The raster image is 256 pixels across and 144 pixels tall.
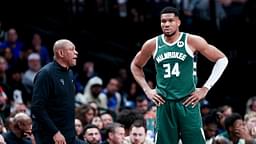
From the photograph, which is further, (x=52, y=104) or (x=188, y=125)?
(x=52, y=104)

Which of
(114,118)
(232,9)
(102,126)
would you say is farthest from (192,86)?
(232,9)

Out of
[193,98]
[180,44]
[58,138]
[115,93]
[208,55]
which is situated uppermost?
[180,44]

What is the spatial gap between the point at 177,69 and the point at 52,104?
4.50ft

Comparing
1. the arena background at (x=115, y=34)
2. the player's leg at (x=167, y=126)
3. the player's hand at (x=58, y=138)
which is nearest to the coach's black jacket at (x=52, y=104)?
the player's hand at (x=58, y=138)

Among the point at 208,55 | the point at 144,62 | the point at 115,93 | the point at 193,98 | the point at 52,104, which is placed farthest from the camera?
the point at 115,93

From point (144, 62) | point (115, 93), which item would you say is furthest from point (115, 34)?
point (144, 62)

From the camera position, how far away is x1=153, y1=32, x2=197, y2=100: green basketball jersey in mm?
9281

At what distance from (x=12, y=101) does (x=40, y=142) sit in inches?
216

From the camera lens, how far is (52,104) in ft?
31.3

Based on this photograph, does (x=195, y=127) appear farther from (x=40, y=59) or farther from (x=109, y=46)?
(x=109, y=46)

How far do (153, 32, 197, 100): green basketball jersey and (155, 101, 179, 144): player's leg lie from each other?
12 centimetres

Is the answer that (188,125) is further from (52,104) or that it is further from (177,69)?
(52,104)

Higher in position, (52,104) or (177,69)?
(177,69)

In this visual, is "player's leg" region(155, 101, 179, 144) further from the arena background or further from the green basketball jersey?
the arena background
